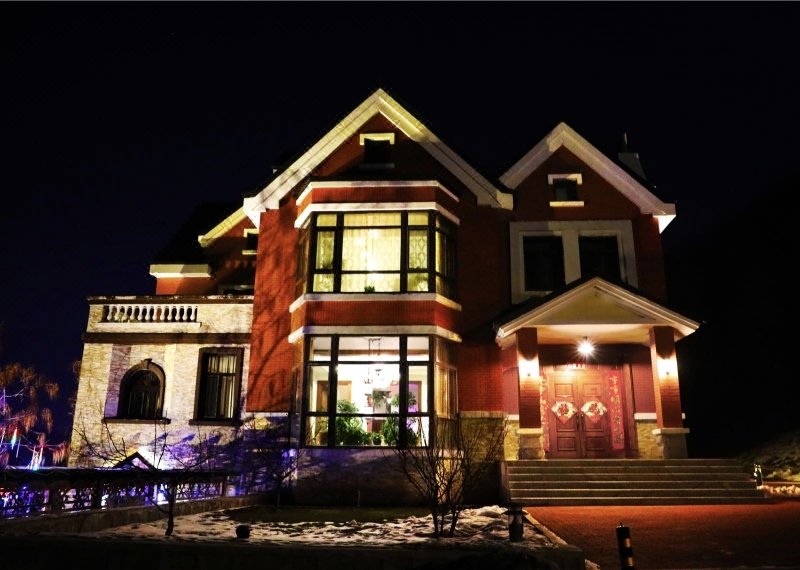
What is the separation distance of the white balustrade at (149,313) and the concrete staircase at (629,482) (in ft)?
31.0

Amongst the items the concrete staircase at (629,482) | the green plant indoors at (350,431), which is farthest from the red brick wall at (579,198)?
the green plant indoors at (350,431)

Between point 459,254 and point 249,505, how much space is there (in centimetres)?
837

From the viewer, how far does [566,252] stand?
57.6 ft

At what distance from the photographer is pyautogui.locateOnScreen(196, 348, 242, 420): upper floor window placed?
1658 centimetres

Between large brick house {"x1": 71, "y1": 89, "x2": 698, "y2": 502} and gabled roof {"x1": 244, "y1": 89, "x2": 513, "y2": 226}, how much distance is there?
54 mm

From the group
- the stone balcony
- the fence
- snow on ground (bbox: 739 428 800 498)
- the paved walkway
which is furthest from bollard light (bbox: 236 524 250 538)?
snow on ground (bbox: 739 428 800 498)

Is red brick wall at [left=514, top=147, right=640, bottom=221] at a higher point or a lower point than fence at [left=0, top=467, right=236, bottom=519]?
higher

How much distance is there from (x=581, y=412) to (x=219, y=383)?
31.9 feet

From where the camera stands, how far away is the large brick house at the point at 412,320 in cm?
1500

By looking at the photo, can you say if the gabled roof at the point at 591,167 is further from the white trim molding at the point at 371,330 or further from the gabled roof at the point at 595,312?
the white trim molding at the point at 371,330

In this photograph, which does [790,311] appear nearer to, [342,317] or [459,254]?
[459,254]

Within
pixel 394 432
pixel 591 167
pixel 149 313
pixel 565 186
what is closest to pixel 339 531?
pixel 394 432

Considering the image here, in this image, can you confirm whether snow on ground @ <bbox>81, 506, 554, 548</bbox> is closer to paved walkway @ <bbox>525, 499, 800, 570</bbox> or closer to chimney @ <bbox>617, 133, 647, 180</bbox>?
paved walkway @ <bbox>525, 499, 800, 570</bbox>

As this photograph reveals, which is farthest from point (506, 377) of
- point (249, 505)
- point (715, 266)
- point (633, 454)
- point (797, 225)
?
point (715, 266)
